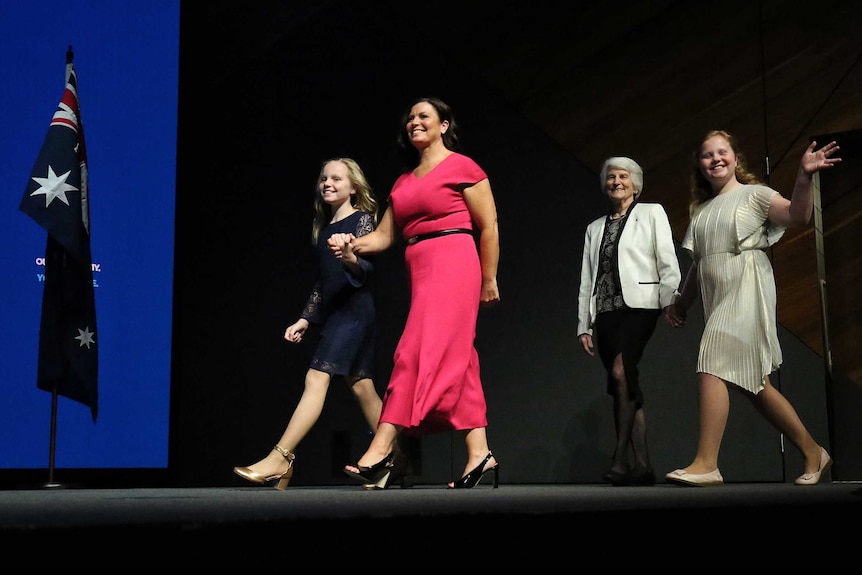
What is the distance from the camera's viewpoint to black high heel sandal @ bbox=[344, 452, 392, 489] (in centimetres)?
349

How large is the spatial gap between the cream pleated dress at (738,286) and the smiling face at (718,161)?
0.08 meters

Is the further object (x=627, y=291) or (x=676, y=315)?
(x=627, y=291)

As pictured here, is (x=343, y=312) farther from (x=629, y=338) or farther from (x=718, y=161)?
(x=718, y=161)

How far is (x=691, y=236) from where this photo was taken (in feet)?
14.0

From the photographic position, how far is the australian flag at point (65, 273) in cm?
435

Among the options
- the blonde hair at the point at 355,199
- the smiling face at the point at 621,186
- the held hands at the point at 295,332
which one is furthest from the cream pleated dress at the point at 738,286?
the held hands at the point at 295,332

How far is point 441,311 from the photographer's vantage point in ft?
12.1

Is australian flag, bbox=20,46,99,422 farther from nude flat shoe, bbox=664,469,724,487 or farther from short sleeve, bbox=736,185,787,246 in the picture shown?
short sleeve, bbox=736,185,787,246

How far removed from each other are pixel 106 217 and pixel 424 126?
2.12m

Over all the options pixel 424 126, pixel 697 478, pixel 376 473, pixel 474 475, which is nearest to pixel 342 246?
pixel 424 126

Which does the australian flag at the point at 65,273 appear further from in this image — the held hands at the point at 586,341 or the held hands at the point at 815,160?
the held hands at the point at 815,160

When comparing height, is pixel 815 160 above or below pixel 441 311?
above

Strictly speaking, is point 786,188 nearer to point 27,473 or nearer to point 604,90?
point 604,90

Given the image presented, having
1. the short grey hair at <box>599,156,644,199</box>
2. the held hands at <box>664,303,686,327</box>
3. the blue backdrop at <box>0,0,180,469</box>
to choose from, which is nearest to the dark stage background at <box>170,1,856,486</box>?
the blue backdrop at <box>0,0,180,469</box>
